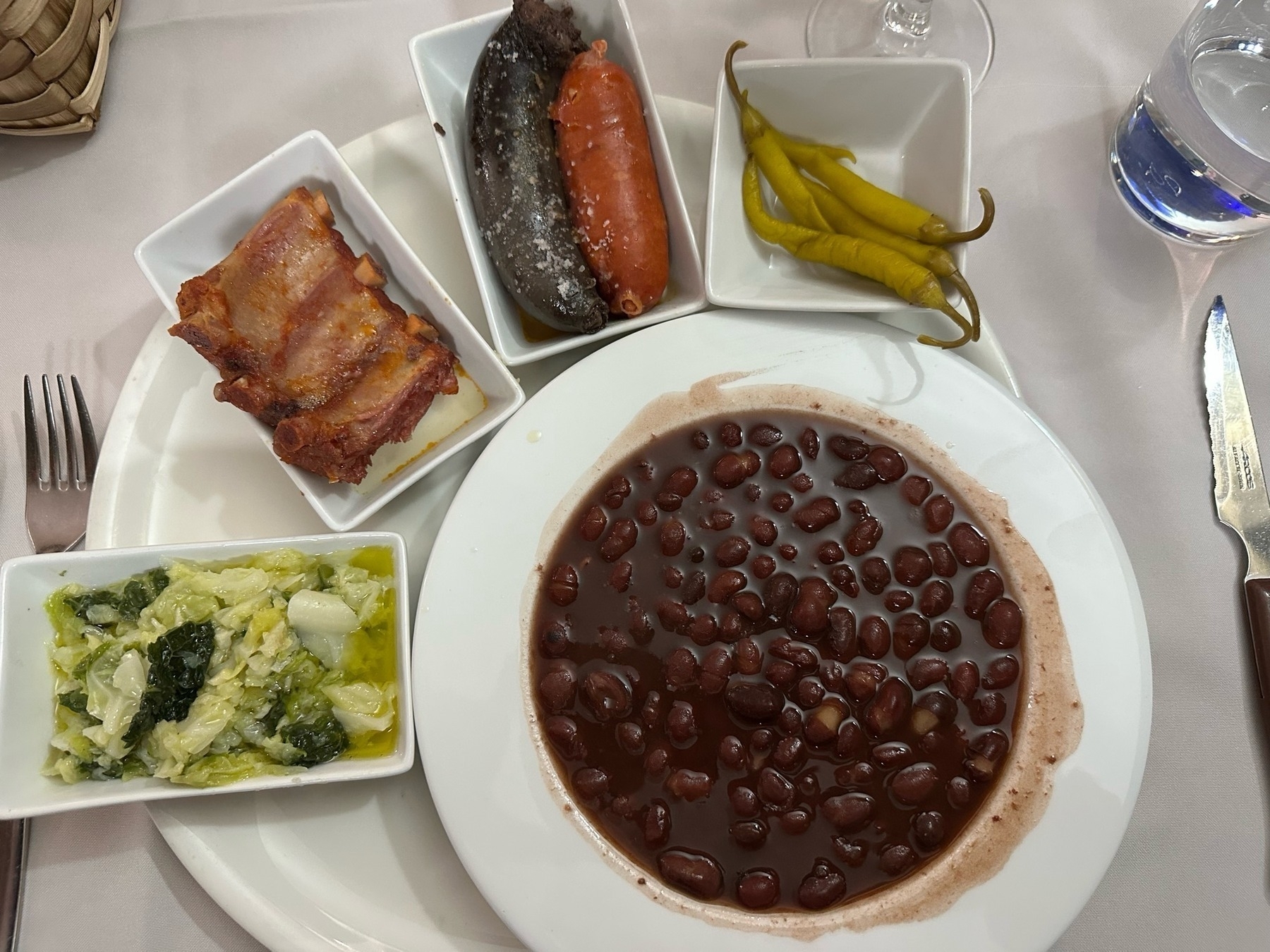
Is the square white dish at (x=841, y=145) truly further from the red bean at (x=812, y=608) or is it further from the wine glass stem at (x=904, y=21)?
the red bean at (x=812, y=608)

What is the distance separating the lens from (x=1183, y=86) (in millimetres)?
2781

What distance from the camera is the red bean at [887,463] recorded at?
2.66 metres

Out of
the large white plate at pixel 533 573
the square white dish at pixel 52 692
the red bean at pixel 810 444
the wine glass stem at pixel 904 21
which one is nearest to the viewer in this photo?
the square white dish at pixel 52 692

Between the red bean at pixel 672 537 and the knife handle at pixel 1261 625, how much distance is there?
203 cm

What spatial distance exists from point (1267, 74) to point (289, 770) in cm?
400

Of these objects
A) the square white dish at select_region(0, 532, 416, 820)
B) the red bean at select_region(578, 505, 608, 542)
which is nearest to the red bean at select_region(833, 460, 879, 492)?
the red bean at select_region(578, 505, 608, 542)

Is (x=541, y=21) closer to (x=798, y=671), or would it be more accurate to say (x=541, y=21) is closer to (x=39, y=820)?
(x=798, y=671)

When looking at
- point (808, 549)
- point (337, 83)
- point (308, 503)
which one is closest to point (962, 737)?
point (808, 549)

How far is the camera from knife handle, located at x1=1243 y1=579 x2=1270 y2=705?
276 cm

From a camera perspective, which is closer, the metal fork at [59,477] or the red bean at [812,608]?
the red bean at [812,608]

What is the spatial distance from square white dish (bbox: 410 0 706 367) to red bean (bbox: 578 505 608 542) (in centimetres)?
54

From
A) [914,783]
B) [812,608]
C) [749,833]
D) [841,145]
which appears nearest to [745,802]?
[749,833]

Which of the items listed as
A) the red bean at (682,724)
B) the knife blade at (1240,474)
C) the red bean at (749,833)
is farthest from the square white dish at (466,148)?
the knife blade at (1240,474)

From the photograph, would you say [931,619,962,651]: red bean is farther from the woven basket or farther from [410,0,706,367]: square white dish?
the woven basket
